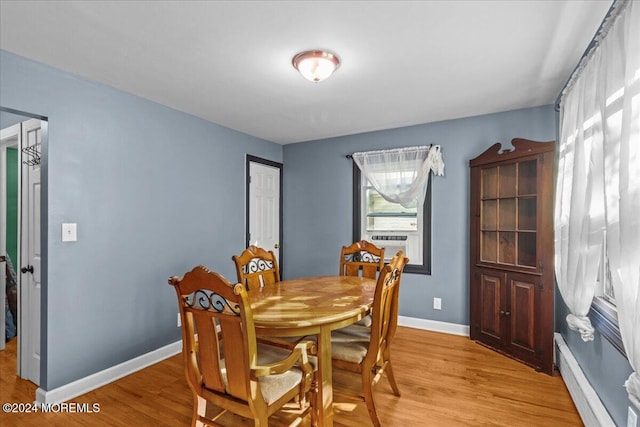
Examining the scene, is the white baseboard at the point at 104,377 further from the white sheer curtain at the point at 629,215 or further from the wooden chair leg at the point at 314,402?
the white sheer curtain at the point at 629,215

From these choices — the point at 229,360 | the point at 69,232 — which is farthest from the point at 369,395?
the point at 69,232

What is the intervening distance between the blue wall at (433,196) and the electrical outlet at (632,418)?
6.66ft

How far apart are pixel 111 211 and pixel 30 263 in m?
0.73

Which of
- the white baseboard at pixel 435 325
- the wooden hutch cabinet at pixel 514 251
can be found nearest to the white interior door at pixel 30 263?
the white baseboard at pixel 435 325

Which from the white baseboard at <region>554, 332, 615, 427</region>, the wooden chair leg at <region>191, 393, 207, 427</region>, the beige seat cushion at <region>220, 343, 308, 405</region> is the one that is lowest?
the white baseboard at <region>554, 332, 615, 427</region>

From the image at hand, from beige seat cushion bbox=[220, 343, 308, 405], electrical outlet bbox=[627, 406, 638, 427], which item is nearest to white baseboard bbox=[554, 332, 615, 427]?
electrical outlet bbox=[627, 406, 638, 427]

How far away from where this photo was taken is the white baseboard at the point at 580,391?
71.3 inches

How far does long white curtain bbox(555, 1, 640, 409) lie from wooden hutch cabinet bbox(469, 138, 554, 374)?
295 mm

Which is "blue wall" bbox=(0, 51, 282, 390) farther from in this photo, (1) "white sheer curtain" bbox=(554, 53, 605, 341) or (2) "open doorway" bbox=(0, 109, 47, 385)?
(1) "white sheer curtain" bbox=(554, 53, 605, 341)

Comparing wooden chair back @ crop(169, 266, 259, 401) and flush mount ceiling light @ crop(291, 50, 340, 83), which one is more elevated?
flush mount ceiling light @ crop(291, 50, 340, 83)

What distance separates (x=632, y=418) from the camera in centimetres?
149

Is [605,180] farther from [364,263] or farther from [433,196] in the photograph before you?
[433,196]

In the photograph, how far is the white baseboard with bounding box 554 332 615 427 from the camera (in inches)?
71.3

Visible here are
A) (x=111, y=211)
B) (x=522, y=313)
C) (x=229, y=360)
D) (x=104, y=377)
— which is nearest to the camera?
(x=229, y=360)
